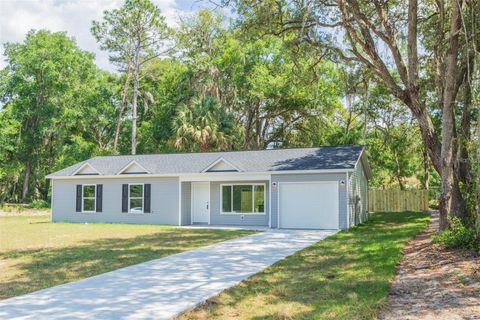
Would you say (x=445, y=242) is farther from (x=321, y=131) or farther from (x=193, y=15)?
(x=193, y=15)

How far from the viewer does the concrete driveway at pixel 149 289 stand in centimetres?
583

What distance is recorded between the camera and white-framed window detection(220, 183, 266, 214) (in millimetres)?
19625

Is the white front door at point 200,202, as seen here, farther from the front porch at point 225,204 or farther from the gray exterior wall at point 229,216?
the gray exterior wall at point 229,216

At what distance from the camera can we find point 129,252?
1144cm

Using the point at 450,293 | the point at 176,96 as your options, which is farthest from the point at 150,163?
the point at 450,293

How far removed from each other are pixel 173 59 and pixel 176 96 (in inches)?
158

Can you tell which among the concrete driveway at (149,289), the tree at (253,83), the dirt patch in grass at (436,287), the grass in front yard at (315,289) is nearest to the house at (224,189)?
the grass in front yard at (315,289)

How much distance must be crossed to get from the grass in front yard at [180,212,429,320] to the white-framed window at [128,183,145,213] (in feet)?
38.7

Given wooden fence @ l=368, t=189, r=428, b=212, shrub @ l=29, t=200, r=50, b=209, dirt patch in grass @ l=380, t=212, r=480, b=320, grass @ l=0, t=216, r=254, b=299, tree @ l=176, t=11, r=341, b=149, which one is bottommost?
grass @ l=0, t=216, r=254, b=299

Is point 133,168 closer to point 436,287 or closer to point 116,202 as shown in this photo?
point 116,202

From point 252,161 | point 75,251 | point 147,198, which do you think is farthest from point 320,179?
point 75,251

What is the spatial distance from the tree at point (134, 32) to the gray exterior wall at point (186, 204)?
1269 centimetres

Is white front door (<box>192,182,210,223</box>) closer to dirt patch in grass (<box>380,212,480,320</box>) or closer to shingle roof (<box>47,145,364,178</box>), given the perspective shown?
shingle roof (<box>47,145,364,178</box>)

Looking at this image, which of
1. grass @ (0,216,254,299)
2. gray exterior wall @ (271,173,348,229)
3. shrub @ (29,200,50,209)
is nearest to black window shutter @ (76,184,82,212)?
grass @ (0,216,254,299)
